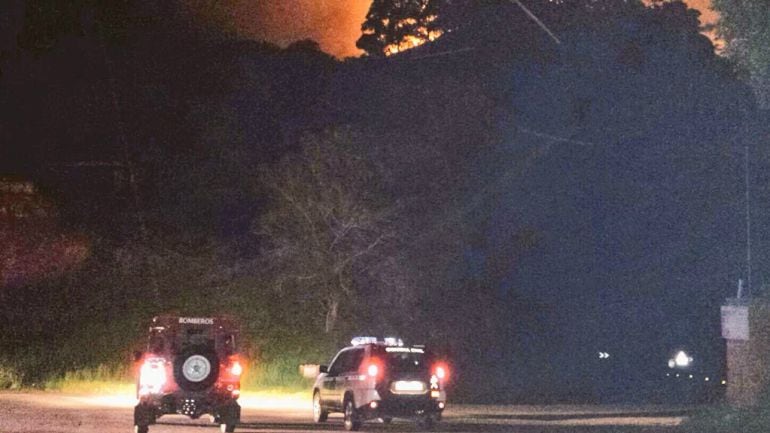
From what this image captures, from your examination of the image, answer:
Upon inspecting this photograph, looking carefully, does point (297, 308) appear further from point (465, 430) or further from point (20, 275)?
point (465, 430)

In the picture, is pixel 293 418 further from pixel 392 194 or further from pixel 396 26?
pixel 396 26

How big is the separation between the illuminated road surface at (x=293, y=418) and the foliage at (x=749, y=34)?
7.30 metres

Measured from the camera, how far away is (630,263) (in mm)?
50938

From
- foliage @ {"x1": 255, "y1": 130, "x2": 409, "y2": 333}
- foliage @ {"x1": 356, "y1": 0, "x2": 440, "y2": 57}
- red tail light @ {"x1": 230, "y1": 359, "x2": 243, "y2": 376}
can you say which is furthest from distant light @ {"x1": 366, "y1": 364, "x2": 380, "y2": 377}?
foliage @ {"x1": 356, "y1": 0, "x2": 440, "y2": 57}

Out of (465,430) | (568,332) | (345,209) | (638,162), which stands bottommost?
(465,430)

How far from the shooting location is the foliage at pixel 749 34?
20.7 metres

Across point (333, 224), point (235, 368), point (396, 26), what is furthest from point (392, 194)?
point (396, 26)

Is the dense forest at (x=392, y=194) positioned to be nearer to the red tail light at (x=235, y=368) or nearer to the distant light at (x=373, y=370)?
the distant light at (x=373, y=370)

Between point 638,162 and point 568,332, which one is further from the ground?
point 638,162

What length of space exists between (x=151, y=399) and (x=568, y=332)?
28563 mm

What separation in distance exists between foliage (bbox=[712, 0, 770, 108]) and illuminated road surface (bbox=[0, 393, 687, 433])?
7.30 m

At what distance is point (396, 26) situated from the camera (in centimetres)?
7450

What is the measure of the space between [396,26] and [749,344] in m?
51.5

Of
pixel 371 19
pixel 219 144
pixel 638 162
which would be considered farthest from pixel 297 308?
pixel 371 19
